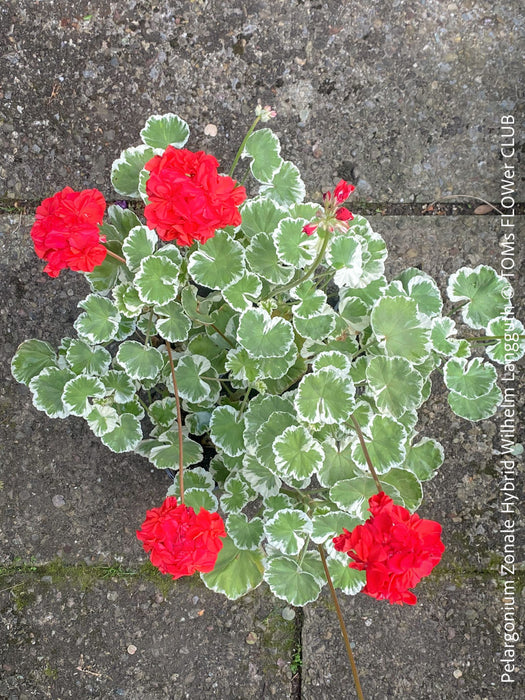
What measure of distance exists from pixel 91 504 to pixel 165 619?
1.35 ft

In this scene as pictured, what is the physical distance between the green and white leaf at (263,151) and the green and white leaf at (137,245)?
0.93 ft

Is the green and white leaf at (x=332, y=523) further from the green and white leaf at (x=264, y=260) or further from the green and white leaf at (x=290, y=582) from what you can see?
the green and white leaf at (x=264, y=260)

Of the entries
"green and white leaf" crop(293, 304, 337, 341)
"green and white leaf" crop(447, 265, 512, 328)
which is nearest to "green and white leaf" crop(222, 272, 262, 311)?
"green and white leaf" crop(293, 304, 337, 341)

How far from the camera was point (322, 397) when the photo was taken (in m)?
1.24

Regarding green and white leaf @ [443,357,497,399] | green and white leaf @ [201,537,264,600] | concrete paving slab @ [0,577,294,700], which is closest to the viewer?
green and white leaf @ [443,357,497,399]

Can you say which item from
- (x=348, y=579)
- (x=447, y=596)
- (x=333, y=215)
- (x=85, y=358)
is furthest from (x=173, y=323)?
(x=447, y=596)

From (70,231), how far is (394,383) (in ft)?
2.35

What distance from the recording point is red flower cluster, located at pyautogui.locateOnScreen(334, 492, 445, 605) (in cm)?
87

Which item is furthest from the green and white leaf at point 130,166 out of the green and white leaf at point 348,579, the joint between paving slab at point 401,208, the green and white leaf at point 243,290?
the green and white leaf at point 348,579

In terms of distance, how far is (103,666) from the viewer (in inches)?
69.5

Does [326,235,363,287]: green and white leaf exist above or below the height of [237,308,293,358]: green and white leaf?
above

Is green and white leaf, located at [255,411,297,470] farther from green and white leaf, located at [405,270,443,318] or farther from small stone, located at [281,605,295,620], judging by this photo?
small stone, located at [281,605,295,620]

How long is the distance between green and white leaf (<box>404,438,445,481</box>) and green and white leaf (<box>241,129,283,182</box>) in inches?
29.1

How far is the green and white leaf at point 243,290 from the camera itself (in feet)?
4.14
